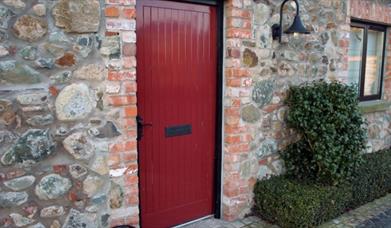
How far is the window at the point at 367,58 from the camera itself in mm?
4781

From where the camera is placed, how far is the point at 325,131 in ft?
10.7

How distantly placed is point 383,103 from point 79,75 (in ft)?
15.4

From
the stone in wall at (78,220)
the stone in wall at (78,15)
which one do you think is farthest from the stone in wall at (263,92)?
the stone in wall at (78,220)

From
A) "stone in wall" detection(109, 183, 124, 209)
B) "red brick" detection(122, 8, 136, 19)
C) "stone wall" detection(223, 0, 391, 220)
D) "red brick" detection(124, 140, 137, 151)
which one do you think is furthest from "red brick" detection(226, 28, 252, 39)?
"stone in wall" detection(109, 183, 124, 209)

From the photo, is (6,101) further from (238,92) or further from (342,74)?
(342,74)

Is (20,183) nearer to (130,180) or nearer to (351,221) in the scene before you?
(130,180)

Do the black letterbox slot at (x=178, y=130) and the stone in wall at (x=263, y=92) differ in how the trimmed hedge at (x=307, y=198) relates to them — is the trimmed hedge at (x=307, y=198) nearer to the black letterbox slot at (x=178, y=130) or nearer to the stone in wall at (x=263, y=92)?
the stone in wall at (x=263, y=92)

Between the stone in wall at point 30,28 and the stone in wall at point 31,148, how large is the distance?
24.0 inches

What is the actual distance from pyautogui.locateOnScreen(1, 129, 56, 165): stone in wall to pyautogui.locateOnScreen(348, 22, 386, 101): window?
4264 millimetres

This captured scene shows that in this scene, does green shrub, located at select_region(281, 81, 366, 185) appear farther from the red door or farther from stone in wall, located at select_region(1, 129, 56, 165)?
stone in wall, located at select_region(1, 129, 56, 165)

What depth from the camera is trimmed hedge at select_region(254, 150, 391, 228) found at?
3074mm

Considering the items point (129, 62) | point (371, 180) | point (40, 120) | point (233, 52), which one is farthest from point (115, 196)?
point (371, 180)

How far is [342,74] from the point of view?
13.7 feet

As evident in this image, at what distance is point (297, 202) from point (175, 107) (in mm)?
1484
